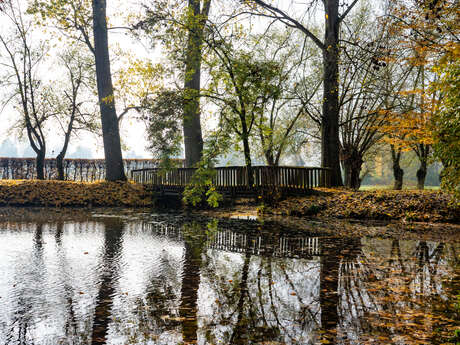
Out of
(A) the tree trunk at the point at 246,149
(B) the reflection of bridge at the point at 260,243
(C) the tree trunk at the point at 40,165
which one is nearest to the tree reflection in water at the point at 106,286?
(B) the reflection of bridge at the point at 260,243

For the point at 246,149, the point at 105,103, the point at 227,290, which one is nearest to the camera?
the point at 227,290

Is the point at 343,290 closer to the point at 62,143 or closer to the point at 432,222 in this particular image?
the point at 432,222

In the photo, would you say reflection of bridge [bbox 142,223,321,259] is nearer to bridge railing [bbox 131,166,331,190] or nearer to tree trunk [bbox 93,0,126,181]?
bridge railing [bbox 131,166,331,190]

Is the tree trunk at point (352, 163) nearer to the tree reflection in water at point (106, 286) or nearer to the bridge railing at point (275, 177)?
the bridge railing at point (275, 177)

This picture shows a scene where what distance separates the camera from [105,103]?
763 inches

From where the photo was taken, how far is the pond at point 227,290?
328 centimetres

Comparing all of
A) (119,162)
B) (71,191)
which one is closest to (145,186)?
(119,162)

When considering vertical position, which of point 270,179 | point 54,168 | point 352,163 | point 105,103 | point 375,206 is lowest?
point 375,206

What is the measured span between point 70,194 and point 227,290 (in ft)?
49.2

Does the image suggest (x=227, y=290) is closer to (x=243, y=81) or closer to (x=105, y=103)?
(x=243, y=81)

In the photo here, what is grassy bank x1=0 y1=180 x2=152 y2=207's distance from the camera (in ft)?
56.2

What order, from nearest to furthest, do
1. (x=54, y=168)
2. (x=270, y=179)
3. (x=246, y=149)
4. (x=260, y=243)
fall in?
(x=260, y=243) < (x=246, y=149) < (x=270, y=179) < (x=54, y=168)

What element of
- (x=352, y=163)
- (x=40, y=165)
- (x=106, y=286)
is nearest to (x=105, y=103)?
(x=40, y=165)

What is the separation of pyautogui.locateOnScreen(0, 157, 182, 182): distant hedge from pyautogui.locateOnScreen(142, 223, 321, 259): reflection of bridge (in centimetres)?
1598
